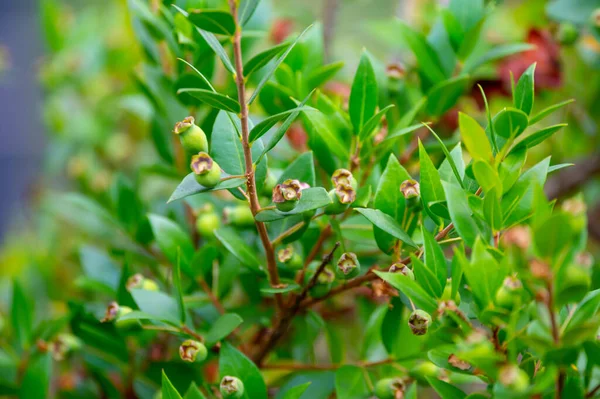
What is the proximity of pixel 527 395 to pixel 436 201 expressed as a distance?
0.16 metres

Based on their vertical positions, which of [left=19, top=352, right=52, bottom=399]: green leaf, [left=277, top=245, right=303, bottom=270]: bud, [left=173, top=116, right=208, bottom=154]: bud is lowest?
[left=19, top=352, right=52, bottom=399]: green leaf

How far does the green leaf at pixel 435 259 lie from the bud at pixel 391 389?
5.3 inches

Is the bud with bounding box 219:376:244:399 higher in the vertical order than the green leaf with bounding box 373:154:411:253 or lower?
lower

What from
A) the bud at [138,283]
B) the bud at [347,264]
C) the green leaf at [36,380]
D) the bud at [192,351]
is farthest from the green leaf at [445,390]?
the green leaf at [36,380]

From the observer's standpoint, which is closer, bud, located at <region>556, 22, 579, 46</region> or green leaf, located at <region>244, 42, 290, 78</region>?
green leaf, located at <region>244, 42, 290, 78</region>

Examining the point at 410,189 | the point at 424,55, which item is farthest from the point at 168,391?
the point at 424,55

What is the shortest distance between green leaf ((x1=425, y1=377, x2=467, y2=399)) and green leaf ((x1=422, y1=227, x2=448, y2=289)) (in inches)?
3.1

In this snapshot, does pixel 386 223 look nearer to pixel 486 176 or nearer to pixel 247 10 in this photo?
pixel 486 176

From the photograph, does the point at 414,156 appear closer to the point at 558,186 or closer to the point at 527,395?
the point at 527,395

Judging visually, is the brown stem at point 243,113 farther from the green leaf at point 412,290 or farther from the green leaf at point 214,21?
the green leaf at point 412,290

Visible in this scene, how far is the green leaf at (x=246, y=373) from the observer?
537 millimetres

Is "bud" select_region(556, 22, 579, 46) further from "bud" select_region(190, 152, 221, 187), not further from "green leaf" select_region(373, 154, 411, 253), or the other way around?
"bud" select_region(190, 152, 221, 187)

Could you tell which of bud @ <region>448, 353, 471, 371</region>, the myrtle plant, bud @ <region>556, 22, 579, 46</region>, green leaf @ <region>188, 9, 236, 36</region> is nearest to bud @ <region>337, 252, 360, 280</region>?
the myrtle plant

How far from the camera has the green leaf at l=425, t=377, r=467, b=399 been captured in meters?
0.47
